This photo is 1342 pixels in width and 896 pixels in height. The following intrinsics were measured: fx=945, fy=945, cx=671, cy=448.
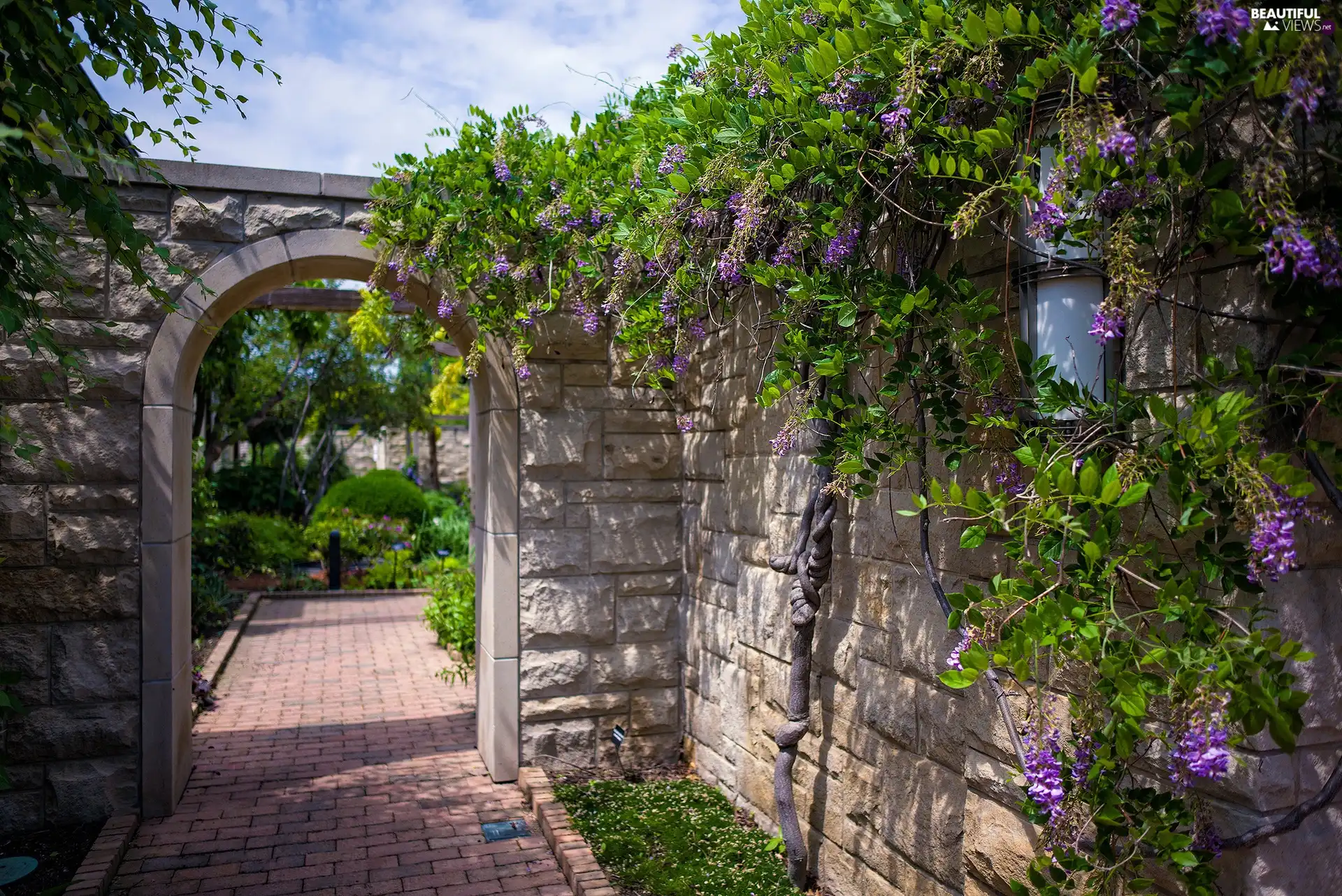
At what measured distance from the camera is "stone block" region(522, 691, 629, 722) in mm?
5031

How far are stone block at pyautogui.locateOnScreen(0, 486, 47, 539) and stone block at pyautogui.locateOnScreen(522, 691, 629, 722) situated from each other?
8.11ft

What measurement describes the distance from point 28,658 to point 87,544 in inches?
22.8

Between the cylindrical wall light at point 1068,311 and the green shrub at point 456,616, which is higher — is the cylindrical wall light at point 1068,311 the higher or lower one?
the higher one

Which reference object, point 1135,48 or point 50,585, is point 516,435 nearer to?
point 50,585

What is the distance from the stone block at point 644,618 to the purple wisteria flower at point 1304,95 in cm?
400

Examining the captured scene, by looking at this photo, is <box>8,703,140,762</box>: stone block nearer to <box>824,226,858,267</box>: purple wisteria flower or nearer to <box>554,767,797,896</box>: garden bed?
<box>554,767,797,896</box>: garden bed

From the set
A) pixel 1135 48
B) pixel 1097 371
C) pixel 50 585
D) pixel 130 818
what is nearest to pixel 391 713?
pixel 130 818

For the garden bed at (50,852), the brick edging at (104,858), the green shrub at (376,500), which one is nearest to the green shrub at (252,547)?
the green shrub at (376,500)

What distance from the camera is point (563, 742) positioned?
5.08m

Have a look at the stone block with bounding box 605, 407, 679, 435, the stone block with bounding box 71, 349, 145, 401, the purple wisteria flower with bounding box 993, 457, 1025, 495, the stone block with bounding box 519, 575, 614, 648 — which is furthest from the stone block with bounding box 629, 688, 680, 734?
the purple wisteria flower with bounding box 993, 457, 1025, 495

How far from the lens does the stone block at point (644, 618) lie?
5.15 meters

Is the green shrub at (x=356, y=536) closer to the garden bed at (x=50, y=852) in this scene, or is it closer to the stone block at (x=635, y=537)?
the garden bed at (x=50, y=852)

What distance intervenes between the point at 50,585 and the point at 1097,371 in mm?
4583

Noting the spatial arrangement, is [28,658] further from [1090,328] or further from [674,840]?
[1090,328]
